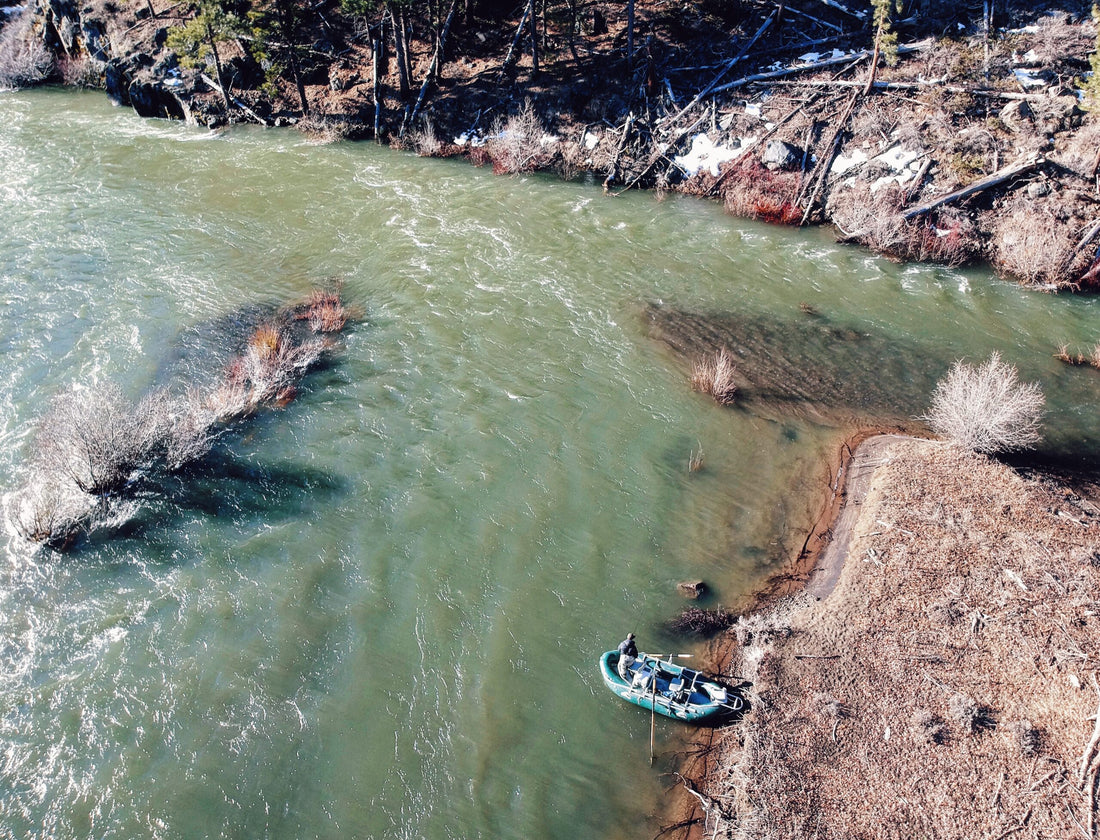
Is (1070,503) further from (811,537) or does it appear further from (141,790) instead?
(141,790)

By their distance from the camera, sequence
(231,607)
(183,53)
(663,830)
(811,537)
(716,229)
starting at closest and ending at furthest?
(663,830) → (231,607) → (811,537) → (716,229) → (183,53)

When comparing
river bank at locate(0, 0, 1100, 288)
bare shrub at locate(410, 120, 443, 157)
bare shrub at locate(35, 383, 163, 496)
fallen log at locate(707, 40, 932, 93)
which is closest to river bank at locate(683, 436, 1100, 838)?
bare shrub at locate(35, 383, 163, 496)

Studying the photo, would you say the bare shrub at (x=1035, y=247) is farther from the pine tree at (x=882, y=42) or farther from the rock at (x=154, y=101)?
the rock at (x=154, y=101)

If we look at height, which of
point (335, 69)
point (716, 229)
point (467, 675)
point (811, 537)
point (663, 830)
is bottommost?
point (663, 830)

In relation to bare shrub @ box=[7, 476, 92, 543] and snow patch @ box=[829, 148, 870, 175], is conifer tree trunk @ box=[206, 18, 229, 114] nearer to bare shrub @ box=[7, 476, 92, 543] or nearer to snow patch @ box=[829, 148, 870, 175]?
bare shrub @ box=[7, 476, 92, 543]

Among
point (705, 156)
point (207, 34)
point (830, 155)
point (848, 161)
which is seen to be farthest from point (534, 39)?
point (207, 34)

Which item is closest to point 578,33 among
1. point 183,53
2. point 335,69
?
point 335,69

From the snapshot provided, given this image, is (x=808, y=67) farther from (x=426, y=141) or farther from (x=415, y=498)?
(x=415, y=498)
